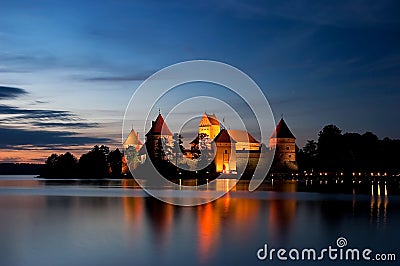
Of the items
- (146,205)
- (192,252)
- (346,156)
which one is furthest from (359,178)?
(192,252)

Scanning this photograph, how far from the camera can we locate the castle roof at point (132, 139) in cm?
9871

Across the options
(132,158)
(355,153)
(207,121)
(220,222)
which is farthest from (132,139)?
(220,222)

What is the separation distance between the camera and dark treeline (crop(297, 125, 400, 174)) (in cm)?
6234

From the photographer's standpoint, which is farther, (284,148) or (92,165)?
(92,165)

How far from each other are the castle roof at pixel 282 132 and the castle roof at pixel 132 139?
91.7ft

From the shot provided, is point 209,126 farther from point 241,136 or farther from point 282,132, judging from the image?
point 282,132

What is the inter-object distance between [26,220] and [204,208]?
7.25 meters

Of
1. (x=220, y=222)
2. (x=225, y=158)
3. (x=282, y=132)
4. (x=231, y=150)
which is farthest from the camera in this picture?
(x=231, y=150)

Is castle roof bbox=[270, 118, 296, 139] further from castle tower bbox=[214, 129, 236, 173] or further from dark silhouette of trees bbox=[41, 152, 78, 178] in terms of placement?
dark silhouette of trees bbox=[41, 152, 78, 178]

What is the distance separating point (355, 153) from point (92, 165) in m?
39.0

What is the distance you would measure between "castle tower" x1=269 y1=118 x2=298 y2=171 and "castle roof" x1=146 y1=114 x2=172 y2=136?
1536cm

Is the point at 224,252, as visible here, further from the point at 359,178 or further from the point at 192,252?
the point at 359,178

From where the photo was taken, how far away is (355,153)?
64062mm

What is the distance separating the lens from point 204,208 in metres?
23.8
